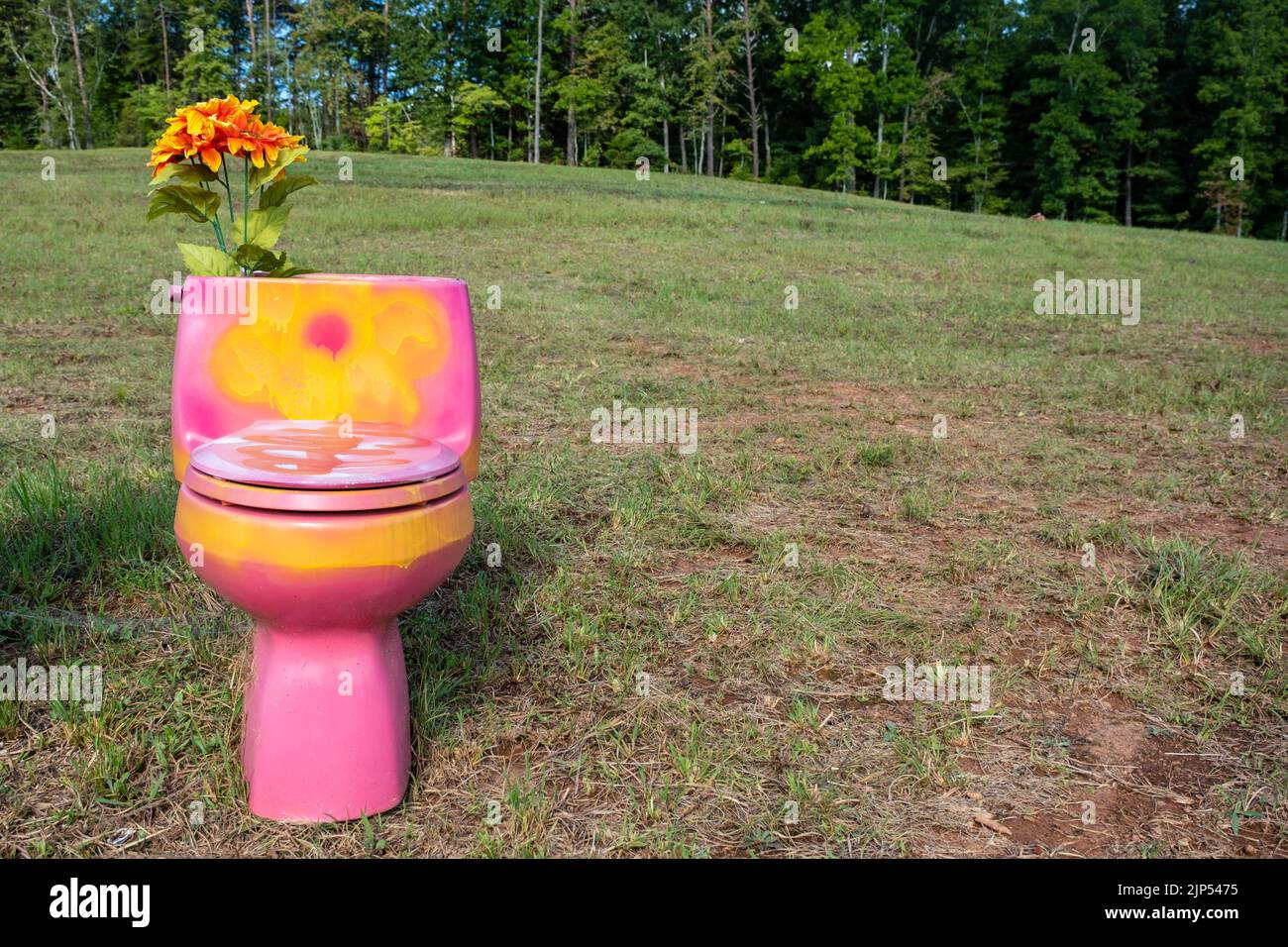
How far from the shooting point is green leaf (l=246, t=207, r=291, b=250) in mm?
2311

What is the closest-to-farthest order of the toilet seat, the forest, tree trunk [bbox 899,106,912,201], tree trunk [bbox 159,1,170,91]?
the toilet seat < the forest < tree trunk [bbox 899,106,912,201] < tree trunk [bbox 159,1,170,91]

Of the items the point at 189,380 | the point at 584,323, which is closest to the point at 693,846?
the point at 189,380

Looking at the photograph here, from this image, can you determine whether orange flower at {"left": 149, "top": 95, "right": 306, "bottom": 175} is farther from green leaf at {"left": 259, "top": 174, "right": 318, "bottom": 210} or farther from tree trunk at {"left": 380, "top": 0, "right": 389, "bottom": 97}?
tree trunk at {"left": 380, "top": 0, "right": 389, "bottom": 97}

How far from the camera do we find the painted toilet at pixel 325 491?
1568 millimetres

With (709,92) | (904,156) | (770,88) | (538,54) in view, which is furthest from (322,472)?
(770,88)

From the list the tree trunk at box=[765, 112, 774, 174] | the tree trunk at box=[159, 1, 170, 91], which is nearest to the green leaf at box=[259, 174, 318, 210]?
the tree trunk at box=[765, 112, 774, 174]

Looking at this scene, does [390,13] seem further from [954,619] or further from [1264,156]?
[954,619]

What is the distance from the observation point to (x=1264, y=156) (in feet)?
98.9

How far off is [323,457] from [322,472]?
104 mm

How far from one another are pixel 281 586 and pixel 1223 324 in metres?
8.20

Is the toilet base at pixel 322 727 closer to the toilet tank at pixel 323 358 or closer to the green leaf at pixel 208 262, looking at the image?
the toilet tank at pixel 323 358

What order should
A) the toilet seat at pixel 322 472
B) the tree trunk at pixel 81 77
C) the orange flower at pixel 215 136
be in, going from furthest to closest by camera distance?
the tree trunk at pixel 81 77 < the orange flower at pixel 215 136 < the toilet seat at pixel 322 472

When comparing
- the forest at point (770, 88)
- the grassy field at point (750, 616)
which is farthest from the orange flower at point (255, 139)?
the forest at point (770, 88)

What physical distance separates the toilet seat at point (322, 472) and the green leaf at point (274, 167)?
29.6 inches
